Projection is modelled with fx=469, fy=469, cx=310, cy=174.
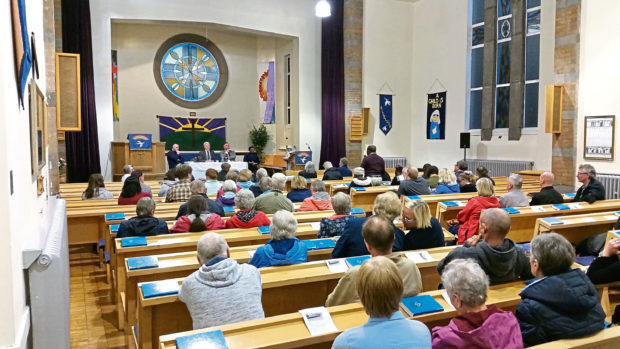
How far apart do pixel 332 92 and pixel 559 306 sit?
12.1 metres

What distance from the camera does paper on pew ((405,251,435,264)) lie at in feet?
10.1

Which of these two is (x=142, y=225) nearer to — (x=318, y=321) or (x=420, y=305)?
(x=318, y=321)

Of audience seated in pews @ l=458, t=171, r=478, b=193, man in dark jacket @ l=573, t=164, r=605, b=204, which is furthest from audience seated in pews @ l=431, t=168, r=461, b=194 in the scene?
man in dark jacket @ l=573, t=164, r=605, b=204

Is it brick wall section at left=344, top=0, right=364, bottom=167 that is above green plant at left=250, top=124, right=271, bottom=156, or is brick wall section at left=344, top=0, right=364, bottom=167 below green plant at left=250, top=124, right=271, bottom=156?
above

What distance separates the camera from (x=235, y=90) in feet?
50.2

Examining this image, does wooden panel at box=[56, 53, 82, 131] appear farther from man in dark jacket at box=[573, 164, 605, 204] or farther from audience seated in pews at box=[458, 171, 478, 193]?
man in dark jacket at box=[573, 164, 605, 204]

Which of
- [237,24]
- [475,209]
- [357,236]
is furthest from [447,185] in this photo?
[237,24]

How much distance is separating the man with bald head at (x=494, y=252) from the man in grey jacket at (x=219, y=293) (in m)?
1.05

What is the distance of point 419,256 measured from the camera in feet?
10.3

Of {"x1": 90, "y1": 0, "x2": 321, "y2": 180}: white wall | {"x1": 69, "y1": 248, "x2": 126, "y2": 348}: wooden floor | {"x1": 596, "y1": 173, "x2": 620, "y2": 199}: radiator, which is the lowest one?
{"x1": 69, "y1": 248, "x2": 126, "y2": 348}: wooden floor

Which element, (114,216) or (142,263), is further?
(114,216)

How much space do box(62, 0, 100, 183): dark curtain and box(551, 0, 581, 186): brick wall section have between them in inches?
409


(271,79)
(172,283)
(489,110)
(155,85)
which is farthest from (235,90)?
(172,283)

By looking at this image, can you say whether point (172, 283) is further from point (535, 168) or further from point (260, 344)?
point (535, 168)
